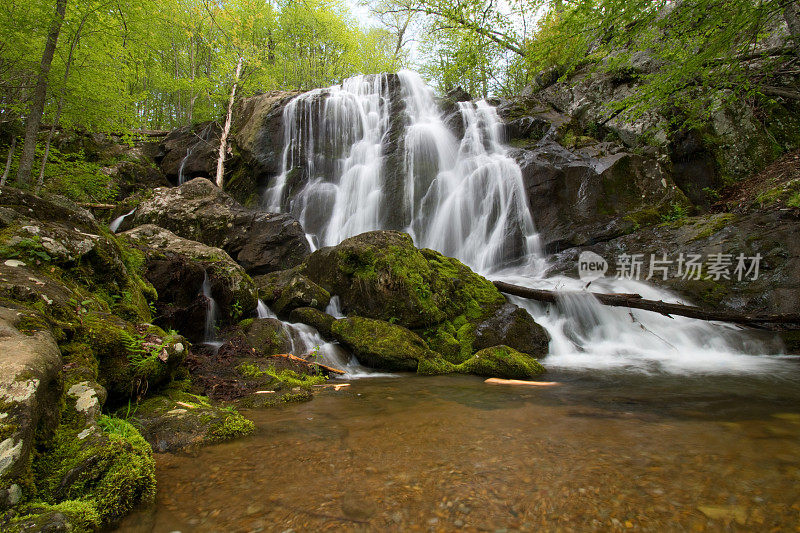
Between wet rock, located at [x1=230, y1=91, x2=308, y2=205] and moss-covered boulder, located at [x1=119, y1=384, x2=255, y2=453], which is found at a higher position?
wet rock, located at [x1=230, y1=91, x2=308, y2=205]

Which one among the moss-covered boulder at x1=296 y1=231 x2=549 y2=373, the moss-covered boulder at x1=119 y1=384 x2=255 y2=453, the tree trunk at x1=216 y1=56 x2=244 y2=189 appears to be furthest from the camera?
the tree trunk at x1=216 y1=56 x2=244 y2=189

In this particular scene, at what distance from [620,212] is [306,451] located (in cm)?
1162

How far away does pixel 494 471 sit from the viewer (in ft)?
6.77

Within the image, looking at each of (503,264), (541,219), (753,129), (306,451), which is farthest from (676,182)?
(306,451)

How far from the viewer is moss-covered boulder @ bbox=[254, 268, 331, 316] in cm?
702

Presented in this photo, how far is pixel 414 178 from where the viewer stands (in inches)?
540

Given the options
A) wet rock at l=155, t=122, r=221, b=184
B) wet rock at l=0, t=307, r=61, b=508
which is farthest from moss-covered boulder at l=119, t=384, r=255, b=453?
wet rock at l=155, t=122, r=221, b=184

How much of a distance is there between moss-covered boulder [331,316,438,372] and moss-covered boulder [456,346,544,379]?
2.36 feet

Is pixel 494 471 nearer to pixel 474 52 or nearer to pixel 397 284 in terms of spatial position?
pixel 397 284

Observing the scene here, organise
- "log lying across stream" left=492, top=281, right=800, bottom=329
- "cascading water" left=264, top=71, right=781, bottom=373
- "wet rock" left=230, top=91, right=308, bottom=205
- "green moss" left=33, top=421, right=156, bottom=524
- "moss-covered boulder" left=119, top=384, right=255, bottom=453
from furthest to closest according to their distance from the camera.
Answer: "wet rock" left=230, top=91, right=308, bottom=205 → "cascading water" left=264, top=71, right=781, bottom=373 → "log lying across stream" left=492, top=281, right=800, bottom=329 → "moss-covered boulder" left=119, top=384, right=255, bottom=453 → "green moss" left=33, top=421, right=156, bottom=524

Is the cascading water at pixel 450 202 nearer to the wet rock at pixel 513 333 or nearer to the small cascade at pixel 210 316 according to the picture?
the wet rock at pixel 513 333

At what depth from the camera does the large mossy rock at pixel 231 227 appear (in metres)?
10.1

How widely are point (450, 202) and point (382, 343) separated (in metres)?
8.01

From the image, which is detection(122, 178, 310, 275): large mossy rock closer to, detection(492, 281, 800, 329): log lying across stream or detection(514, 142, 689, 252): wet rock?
detection(492, 281, 800, 329): log lying across stream
